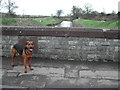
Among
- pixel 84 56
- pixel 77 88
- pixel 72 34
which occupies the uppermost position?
pixel 72 34

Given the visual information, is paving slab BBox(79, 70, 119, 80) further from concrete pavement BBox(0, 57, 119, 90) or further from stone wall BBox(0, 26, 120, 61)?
stone wall BBox(0, 26, 120, 61)

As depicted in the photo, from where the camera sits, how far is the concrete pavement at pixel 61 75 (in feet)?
14.5

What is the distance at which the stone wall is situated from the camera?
636 centimetres

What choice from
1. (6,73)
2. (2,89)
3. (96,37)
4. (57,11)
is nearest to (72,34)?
(96,37)

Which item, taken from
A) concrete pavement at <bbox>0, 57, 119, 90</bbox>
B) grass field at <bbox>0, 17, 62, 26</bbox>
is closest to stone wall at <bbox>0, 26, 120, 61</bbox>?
concrete pavement at <bbox>0, 57, 119, 90</bbox>

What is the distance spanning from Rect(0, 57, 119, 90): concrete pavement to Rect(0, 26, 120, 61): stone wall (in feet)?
1.03

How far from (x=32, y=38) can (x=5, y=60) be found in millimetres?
1355

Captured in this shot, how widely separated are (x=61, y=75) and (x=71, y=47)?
1.74 m

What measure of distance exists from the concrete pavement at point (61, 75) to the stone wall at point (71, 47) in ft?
1.03

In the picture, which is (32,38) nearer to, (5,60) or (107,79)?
(5,60)

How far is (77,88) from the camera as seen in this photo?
4258 mm

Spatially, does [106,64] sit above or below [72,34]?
below

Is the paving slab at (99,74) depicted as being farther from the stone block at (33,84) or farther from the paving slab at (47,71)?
the stone block at (33,84)

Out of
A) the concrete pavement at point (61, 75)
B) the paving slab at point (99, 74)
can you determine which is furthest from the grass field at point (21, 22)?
the paving slab at point (99, 74)
